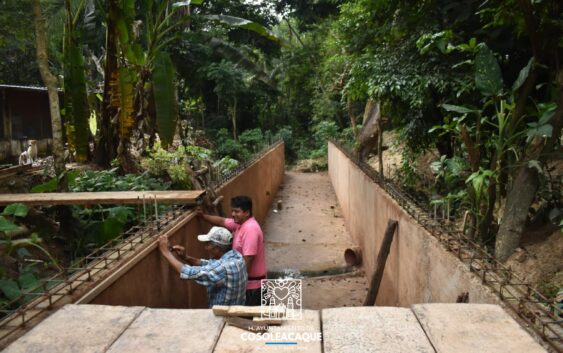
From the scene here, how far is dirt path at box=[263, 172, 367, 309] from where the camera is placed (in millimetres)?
7113

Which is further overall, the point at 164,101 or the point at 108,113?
the point at 108,113

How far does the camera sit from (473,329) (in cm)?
235

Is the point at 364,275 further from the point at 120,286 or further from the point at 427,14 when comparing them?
the point at 120,286

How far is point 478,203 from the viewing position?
15.4ft

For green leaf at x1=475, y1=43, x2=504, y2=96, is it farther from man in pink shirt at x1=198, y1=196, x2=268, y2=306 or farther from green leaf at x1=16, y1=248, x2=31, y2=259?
green leaf at x1=16, y1=248, x2=31, y2=259

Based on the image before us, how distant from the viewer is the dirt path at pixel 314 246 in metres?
7.11

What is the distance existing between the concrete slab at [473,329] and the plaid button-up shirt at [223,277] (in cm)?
136

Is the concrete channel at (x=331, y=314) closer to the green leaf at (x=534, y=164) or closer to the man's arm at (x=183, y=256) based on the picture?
the man's arm at (x=183, y=256)

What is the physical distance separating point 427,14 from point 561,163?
10.4ft

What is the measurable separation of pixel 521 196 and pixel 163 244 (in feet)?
11.5

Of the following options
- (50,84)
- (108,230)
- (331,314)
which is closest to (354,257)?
(108,230)

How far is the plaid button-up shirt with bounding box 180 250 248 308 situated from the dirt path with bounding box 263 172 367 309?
338 centimetres

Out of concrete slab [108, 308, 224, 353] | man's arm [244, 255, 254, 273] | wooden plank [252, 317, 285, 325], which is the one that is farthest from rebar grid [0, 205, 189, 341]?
wooden plank [252, 317, 285, 325]

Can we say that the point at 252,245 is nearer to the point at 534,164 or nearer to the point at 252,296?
the point at 252,296
